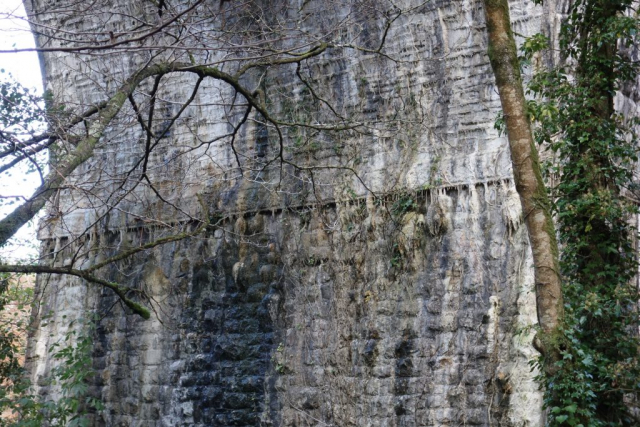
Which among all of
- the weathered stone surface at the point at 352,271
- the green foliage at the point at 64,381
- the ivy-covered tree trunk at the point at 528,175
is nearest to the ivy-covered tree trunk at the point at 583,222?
the ivy-covered tree trunk at the point at 528,175

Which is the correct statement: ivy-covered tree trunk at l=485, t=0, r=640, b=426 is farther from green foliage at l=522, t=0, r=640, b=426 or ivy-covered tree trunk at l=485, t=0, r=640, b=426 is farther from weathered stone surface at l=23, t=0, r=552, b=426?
weathered stone surface at l=23, t=0, r=552, b=426

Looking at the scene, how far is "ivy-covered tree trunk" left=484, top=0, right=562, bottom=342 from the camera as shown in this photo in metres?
5.19

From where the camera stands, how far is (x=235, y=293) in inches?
339

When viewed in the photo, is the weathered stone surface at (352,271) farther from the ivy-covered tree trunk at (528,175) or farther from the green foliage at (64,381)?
the ivy-covered tree trunk at (528,175)

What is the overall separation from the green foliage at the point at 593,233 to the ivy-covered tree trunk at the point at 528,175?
0.58 ft

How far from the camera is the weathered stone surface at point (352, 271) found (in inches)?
286

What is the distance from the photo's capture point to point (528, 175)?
211 inches

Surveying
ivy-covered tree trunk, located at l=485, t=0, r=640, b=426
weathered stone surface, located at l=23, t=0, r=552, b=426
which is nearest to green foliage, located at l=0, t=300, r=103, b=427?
weathered stone surface, located at l=23, t=0, r=552, b=426

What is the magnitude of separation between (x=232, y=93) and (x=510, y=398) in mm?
4551

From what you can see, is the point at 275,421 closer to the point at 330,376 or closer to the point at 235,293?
the point at 330,376

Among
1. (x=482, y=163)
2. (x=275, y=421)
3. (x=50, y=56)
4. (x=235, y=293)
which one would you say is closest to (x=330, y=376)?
(x=275, y=421)

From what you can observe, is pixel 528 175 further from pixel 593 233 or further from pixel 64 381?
pixel 64 381

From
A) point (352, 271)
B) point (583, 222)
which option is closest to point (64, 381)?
point (352, 271)

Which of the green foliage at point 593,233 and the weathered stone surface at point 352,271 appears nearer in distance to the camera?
the green foliage at point 593,233
